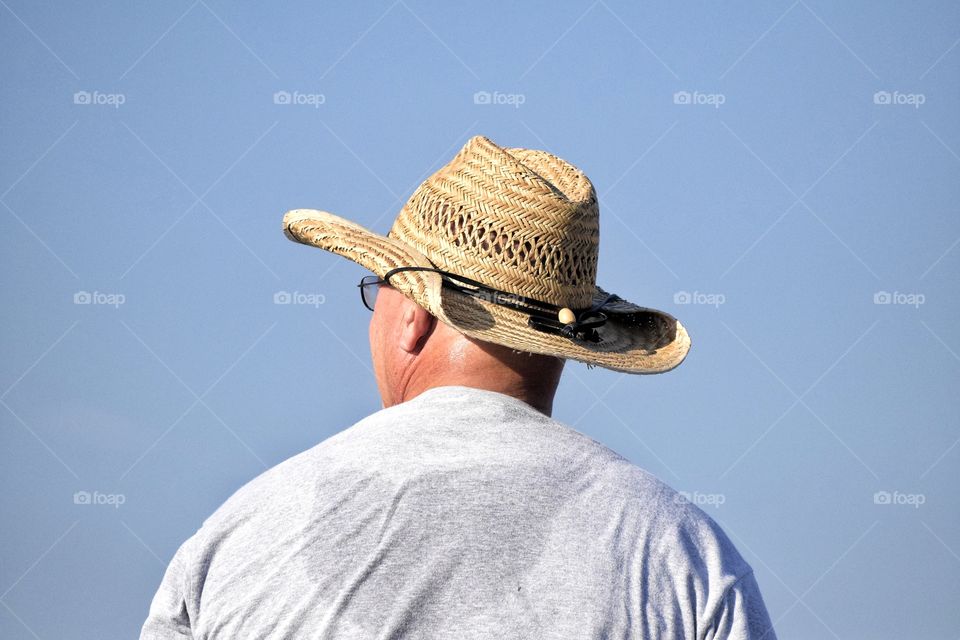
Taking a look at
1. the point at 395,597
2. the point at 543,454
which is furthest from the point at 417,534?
the point at 543,454

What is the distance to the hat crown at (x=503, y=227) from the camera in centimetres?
311

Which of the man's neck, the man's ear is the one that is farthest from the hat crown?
the man's neck

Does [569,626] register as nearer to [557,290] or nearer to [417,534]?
[417,534]

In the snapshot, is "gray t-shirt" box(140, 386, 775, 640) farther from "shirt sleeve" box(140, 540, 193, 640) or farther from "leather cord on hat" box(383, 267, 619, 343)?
"leather cord on hat" box(383, 267, 619, 343)

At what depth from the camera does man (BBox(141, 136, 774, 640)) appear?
246 centimetres

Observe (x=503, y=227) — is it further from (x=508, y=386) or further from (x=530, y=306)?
(x=508, y=386)

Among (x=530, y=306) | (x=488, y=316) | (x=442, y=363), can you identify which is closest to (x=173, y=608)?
(x=442, y=363)

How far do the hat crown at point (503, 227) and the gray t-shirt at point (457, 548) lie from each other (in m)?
0.54

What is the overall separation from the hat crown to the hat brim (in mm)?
75

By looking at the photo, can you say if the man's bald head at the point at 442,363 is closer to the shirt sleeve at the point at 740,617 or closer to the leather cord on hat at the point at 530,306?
the leather cord on hat at the point at 530,306

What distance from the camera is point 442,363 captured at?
2.82 meters

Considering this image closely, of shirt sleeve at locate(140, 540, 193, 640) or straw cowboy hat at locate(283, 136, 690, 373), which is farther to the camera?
straw cowboy hat at locate(283, 136, 690, 373)

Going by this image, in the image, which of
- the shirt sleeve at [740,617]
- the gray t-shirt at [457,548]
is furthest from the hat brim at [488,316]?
the shirt sleeve at [740,617]

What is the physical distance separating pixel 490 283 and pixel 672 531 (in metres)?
0.79
